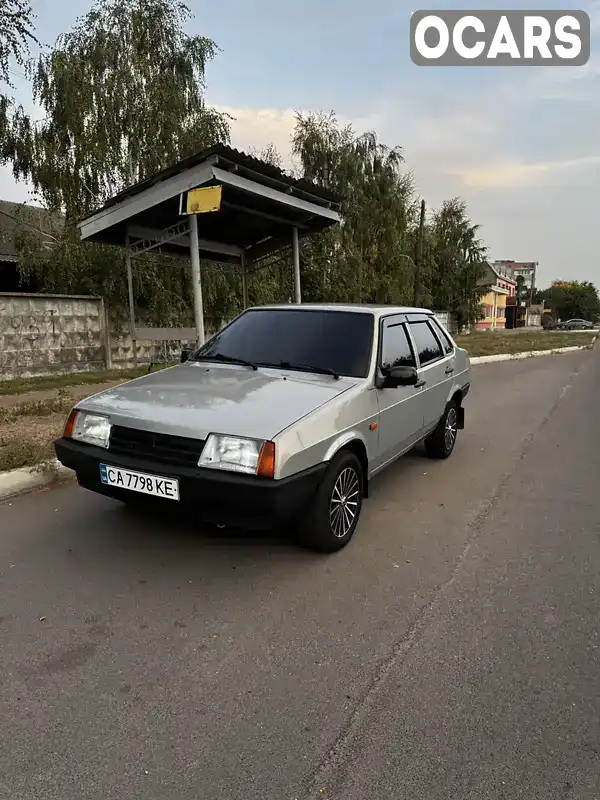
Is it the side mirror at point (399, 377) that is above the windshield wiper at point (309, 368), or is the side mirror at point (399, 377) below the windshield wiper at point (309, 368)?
below

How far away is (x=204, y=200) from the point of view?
817 cm

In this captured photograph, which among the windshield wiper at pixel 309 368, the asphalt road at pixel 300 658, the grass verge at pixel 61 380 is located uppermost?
the windshield wiper at pixel 309 368

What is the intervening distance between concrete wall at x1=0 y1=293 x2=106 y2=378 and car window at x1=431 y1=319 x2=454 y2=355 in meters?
8.42

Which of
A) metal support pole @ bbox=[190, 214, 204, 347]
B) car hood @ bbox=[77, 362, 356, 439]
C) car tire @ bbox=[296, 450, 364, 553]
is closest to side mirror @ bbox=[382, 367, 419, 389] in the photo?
car hood @ bbox=[77, 362, 356, 439]

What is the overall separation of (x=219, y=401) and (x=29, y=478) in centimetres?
257

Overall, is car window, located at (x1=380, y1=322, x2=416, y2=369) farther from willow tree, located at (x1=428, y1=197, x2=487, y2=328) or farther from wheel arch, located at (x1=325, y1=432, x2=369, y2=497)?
willow tree, located at (x1=428, y1=197, x2=487, y2=328)

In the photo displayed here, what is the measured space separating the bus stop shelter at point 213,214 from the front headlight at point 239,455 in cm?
565

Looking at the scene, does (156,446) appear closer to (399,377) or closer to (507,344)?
(399,377)

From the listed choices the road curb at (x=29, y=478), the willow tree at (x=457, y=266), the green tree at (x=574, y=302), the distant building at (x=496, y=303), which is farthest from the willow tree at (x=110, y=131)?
the green tree at (x=574, y=302)

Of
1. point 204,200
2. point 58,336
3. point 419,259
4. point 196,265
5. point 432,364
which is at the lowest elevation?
point 432,364

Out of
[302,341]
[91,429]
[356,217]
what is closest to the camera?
[91,429]

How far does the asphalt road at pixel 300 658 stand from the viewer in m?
2.02

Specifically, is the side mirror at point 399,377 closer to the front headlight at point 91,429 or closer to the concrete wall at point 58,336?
the front headlight at point 91,429

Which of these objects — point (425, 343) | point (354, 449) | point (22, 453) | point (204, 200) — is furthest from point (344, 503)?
point (204, 200)
